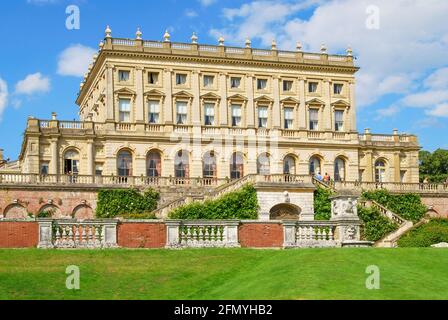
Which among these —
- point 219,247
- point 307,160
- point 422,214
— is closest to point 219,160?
point 307,160

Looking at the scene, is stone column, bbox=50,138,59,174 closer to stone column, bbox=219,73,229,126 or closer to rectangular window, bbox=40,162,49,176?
rectangular window, bbox=40,162,49,176

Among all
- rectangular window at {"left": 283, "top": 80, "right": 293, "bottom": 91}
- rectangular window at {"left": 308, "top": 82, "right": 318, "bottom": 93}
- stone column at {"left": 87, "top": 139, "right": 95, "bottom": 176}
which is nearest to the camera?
stone column at {"left": 87, "top": 139, "right": 95, "bottom": 176}

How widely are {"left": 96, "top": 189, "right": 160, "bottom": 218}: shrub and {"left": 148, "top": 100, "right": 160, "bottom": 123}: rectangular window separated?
8898 mm

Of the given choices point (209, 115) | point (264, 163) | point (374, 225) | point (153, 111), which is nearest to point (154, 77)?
point (153, 111)

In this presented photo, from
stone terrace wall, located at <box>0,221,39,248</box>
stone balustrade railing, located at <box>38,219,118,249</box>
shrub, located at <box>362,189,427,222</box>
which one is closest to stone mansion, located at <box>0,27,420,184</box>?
shrub, located at <box>362,189,427,222</box>

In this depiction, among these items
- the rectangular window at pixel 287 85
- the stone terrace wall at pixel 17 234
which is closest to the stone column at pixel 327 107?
the rectangular window at pixel 287 85

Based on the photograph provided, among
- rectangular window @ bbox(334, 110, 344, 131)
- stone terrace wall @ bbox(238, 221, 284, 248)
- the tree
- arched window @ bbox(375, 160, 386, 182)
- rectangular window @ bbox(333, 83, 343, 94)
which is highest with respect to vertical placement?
rectangular window @ bbox(333, 83, 343, 94)

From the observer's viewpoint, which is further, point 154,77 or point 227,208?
point 154,77

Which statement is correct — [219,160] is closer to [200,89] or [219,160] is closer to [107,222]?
[200,89]

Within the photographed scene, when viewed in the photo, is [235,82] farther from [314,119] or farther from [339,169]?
[339,169]

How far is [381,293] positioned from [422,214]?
138ft

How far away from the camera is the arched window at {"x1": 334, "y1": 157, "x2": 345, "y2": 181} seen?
218 ft

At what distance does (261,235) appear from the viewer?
32.6m

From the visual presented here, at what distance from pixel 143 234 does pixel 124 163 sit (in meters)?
30.3
